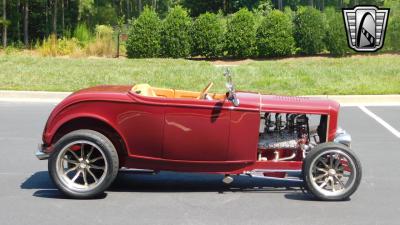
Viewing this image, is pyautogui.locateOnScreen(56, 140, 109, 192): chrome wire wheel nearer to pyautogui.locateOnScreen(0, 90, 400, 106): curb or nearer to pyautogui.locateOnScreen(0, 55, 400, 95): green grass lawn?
pyautogui.locateOnScreen(0, 90, 400, 106): curb

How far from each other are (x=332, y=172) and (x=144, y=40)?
16416 millimetres

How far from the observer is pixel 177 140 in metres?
6.23

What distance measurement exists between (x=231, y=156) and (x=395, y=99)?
851cm

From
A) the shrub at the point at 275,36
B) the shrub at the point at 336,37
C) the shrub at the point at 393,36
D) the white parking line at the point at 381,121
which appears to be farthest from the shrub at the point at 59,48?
the white parking line at the point at 381,121

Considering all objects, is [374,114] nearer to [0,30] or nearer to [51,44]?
[51,44]

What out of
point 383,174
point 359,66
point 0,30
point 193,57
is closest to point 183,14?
point 193,57

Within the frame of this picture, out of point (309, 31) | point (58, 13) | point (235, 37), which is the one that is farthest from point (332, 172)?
point (58, 13)

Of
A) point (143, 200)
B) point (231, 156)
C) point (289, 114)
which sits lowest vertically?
point (143, 200)

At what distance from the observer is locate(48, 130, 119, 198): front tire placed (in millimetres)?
6129

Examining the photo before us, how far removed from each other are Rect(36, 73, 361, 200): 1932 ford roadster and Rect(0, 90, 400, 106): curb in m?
7.52

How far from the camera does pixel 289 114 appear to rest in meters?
6.42

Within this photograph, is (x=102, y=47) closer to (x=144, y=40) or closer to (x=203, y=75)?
(x=144, y=40)

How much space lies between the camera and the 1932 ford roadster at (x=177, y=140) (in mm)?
6168

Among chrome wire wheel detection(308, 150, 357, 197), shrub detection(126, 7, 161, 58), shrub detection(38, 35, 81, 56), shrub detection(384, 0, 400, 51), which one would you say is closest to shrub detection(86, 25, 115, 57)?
shrub detection(38, 35, 81, 56)
